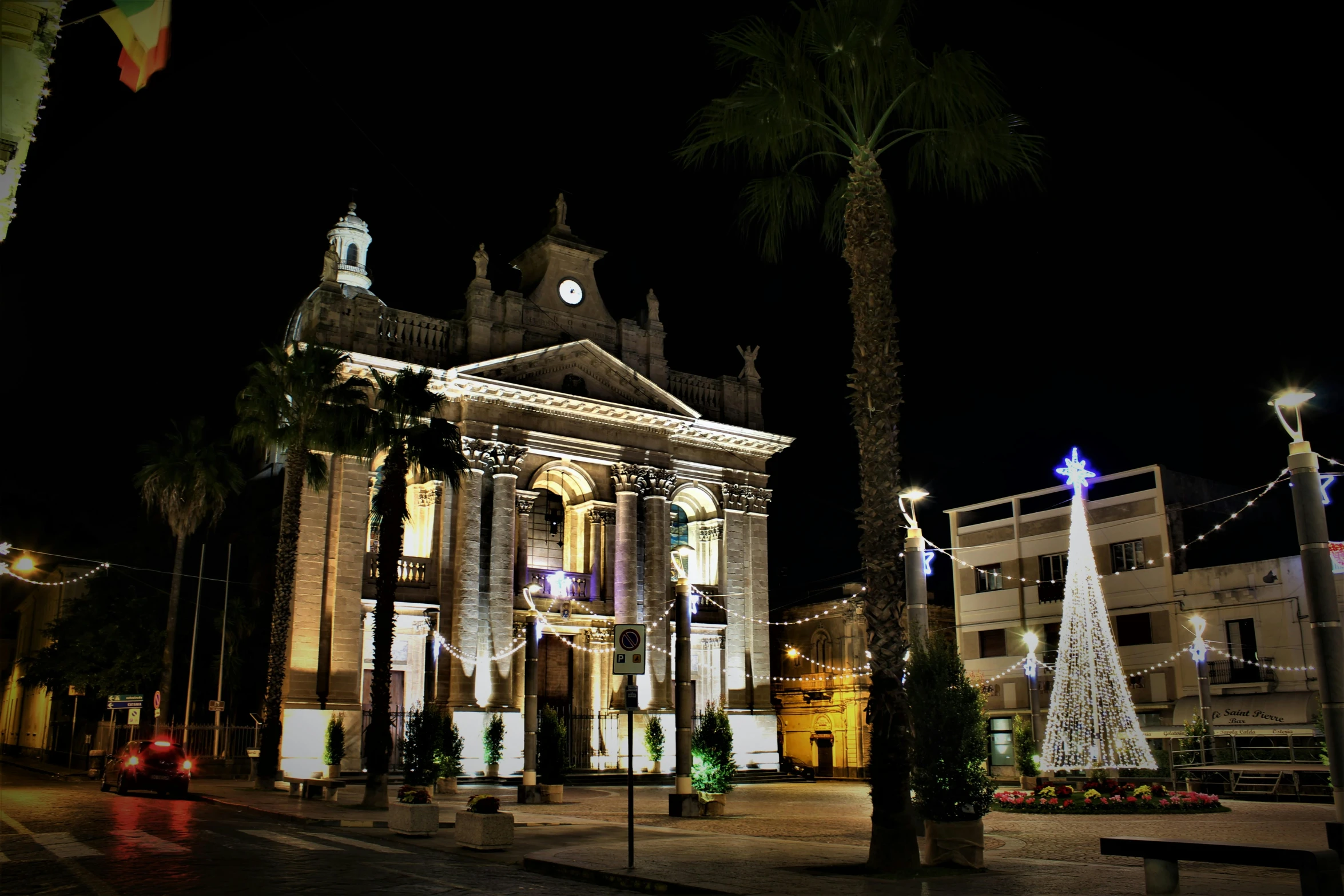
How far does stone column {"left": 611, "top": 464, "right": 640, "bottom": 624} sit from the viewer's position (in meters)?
38.5

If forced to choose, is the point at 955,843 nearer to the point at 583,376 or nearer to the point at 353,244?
the point at 583,376

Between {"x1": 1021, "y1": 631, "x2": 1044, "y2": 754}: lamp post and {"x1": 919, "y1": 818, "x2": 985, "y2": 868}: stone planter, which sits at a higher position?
{"x1": 1021, "y1": 631, "x2": 1044, "y2": 754}: lamp post

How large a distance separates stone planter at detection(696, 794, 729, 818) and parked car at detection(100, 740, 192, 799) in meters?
14.5

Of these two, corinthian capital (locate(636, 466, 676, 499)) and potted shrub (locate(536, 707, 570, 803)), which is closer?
potted shrub (locate(536, 707, 570, 803))

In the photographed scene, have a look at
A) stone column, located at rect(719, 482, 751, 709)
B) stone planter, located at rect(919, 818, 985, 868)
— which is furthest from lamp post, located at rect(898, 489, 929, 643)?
stone column, located at rect(719, 482, 751, 709)

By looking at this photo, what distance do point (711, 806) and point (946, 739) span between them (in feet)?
33.4

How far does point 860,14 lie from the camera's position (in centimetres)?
1580

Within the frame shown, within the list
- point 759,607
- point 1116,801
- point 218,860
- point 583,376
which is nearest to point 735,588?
point 759,607

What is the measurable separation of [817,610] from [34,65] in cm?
4830

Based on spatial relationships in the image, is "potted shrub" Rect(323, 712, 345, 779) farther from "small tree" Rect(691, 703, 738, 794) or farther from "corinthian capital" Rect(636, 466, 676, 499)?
"corinthian capital" Rect(636, 466, 676, 499)

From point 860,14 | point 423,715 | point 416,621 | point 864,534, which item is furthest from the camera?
point 416,621

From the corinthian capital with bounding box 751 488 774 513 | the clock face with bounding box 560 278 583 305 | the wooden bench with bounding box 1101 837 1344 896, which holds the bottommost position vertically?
the wooden bench with bounding box 1101 837 1344 896

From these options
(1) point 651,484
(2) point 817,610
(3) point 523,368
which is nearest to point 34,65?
(3) point 523,368

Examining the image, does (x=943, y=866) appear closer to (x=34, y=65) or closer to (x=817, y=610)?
(x=34, y=65)
